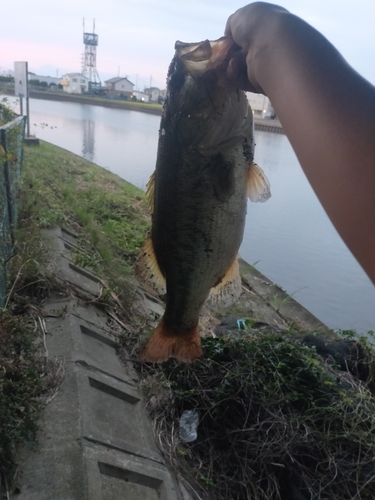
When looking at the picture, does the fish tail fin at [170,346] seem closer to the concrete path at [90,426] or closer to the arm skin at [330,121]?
the concrete path at [90,426]

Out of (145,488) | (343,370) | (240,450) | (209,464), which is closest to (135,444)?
(145,488)

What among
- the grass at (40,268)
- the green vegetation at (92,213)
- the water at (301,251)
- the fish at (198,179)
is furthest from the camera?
the water at (301,251)

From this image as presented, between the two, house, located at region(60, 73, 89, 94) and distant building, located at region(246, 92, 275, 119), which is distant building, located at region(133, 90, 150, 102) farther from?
distant building, located at region(246, 92, 275, 119)

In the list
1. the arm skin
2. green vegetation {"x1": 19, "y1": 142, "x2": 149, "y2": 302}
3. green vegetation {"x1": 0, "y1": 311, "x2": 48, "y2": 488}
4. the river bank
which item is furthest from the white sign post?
the arm skin

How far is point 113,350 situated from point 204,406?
955 millimetres

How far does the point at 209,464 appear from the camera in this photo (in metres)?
3.15

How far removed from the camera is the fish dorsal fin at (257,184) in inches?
92.3

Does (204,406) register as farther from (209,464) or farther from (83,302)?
(83,302)

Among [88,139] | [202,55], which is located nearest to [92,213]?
[202,55]

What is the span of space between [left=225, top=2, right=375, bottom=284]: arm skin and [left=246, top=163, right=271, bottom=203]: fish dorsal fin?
124 cm

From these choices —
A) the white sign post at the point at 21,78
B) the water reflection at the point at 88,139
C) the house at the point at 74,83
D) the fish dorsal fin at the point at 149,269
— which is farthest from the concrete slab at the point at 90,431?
the house at the point at 74,83

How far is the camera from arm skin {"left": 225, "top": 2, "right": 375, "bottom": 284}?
84cm

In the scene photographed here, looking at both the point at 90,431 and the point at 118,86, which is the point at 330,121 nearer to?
the point at 90,431

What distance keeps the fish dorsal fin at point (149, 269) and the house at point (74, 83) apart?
144 ft
